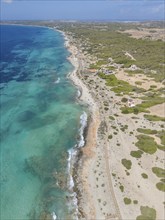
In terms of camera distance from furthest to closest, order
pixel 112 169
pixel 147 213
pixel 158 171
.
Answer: pixel 112 169 < pixel 158 171 < pixel 147 213

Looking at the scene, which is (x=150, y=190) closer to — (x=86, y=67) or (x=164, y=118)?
(x=164, y=118)

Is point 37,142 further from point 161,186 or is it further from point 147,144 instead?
point 161,186

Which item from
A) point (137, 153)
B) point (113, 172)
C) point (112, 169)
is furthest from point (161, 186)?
point (137, 153)

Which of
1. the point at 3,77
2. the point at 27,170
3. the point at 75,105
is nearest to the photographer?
the point at 27,170

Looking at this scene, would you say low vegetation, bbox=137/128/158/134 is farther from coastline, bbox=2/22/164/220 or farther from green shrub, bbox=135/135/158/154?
green shrub, bbox=135/135/158/154

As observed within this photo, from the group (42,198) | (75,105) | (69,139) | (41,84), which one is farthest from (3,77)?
(42,198)

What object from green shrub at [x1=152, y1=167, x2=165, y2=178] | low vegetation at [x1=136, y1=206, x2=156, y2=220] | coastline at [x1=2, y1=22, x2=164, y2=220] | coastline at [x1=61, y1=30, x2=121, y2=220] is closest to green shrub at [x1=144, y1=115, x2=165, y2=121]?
coastline at [x1=2, y1=22, x2=164, y2=220]

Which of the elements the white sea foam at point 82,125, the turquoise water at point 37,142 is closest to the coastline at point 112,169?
the white sea foam at point 82,125
